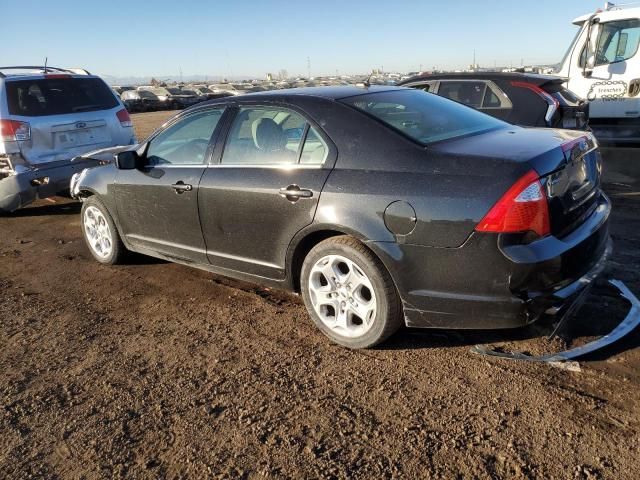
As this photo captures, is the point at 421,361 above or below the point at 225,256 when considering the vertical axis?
below

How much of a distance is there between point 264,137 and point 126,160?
141 centimetres

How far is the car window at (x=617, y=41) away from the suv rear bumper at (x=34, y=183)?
8.60 meters

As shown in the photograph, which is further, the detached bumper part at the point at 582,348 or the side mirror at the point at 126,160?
the side mirror at the point at 126,160

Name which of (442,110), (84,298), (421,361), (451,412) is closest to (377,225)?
(421,361)

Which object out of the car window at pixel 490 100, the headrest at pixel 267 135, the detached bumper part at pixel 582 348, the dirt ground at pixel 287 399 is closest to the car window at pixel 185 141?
the headrest at pixel 267 135

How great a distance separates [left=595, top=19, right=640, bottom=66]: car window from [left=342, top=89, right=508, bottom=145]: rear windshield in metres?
6.60

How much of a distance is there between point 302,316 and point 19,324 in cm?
216

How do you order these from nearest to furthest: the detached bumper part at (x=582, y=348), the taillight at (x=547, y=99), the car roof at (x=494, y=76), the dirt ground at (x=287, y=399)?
the dirt ground at (x=287, y=399) < the detached bumper part at (x=582, y=348) < the taillight at (x=547, y=99) < the car roof at (x=494, y=76)

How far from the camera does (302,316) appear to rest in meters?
3.95

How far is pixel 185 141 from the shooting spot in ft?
14.5

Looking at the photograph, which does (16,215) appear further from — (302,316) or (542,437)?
(542,437)

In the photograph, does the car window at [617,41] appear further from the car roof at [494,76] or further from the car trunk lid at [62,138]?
the car trunk lid at [62,138]

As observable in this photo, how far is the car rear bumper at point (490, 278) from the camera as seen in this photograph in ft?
9.12

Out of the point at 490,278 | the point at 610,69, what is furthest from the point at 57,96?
the point at 610,69
